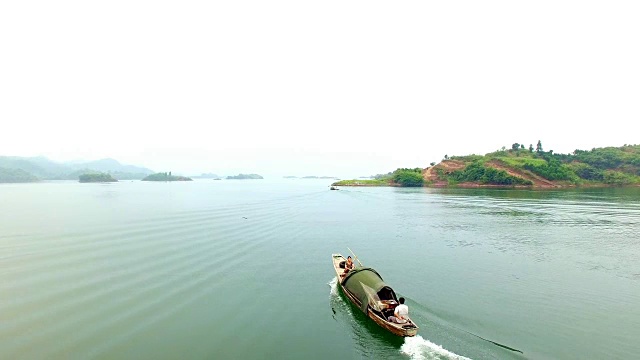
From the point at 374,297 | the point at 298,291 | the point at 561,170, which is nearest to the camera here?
the point at 374,297

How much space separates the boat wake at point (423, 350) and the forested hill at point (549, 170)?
154026 mm

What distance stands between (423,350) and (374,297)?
411 cm

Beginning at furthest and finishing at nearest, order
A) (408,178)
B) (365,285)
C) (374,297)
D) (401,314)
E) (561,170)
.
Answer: (408,178)
(561,170)
(365,285)
(374,297)
(401,314)

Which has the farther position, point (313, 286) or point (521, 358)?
point (313, 286)

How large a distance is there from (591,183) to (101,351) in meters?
195

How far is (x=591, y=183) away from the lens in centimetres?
15425

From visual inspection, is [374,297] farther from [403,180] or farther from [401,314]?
[403,180]

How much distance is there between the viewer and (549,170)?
152 meters

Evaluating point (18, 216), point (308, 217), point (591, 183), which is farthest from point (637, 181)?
point (18, 216)

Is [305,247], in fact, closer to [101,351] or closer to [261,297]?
[261,297]

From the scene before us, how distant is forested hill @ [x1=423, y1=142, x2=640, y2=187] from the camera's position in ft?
493

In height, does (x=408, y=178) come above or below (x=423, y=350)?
above

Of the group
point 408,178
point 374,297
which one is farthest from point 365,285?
point 408,178

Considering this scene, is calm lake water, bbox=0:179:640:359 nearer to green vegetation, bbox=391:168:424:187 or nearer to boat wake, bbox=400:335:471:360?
boat wake, bbox=400:335:471:360
